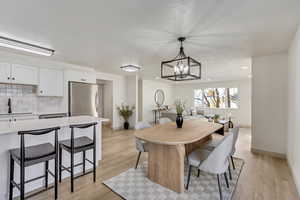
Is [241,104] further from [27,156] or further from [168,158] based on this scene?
[27,156]

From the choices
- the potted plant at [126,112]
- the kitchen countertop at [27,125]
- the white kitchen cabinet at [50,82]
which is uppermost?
the white kitchen cabinet at [50,82]

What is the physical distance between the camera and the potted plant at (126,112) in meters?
6.25

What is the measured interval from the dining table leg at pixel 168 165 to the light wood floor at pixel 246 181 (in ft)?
2.12

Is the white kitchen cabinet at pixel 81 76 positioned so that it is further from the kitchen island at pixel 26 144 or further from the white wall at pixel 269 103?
the white wall at pixel 269 103

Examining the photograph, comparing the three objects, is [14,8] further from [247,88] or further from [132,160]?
[247,88]

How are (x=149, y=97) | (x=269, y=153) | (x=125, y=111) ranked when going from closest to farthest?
(x=269, y=153) → (x=125, y=111) → (x=149, y=97)

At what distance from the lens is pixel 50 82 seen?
3748 millimetres

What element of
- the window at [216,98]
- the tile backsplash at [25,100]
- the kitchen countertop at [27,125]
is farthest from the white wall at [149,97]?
the kitchen countertop at [27,125]

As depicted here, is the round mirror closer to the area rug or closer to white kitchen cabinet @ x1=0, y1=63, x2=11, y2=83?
the area rug

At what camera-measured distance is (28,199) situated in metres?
1.85

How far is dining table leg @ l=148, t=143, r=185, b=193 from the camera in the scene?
196cm

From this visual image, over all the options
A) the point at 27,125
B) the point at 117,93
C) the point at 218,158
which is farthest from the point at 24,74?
the point at 218,158

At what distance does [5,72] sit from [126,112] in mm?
3960

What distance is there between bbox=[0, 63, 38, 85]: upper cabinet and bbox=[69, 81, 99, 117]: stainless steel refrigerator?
2.70 ft
